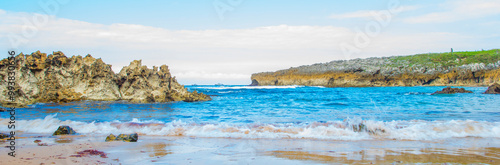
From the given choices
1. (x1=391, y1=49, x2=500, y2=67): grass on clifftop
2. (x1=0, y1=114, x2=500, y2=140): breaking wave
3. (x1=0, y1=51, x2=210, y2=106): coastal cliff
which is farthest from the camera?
(x1=391, y1=49, x2=500, y2=67): grass on clifftop

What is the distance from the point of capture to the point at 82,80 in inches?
826

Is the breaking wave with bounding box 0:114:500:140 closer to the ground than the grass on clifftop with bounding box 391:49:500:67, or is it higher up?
closer to the ground

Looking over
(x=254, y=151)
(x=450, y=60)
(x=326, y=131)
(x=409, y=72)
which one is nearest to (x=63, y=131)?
(x=254, y=151)

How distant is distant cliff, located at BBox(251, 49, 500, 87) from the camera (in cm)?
5506

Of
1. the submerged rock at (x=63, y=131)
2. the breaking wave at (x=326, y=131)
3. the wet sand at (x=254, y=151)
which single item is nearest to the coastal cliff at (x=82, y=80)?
the breaking wave at (x=326, y=131)

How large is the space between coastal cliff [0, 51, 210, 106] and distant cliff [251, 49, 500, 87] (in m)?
48.9

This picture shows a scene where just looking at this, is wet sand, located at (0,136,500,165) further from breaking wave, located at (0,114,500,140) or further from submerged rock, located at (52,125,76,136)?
submerged rock, located at (52,125,76,136)

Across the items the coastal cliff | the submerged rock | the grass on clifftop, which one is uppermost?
the grass on clifftop

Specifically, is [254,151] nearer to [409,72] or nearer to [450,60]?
[409,72]

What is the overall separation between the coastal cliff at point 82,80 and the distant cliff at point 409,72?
1926 inches

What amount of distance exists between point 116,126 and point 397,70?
213 feet

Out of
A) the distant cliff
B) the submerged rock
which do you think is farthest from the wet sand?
the distant cliff

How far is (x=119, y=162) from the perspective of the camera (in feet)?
17.2

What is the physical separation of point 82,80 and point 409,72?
195 feet
